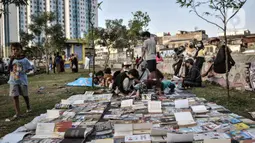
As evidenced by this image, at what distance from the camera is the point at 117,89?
23.0 ft

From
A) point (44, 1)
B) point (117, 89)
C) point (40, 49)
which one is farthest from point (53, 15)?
→ point (44, 1)

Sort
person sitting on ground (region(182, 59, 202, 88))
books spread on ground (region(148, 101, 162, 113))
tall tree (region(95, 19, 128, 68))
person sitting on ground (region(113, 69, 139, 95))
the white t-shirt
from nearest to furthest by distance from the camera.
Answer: books spread on ground (region(148, 101, 162, 113)), person sitting on ground (region(113, 69, 139, 95)), the white t-shirt, person sitting on ground (region(182, 59, 202, 88)), tall tree (region(95, 19, 128, 68))

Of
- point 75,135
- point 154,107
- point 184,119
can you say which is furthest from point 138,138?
point 154,107

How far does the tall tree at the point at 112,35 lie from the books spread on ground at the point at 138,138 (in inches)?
822

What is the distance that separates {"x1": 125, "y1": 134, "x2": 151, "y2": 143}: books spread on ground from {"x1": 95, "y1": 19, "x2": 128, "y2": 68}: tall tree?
822 inches

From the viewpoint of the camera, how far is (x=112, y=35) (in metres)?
27.0

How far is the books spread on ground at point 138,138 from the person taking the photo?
3.10 m

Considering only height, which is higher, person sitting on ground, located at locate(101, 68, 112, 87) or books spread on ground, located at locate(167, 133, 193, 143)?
person sitting on ground, located at locate(101, 68, 112, 87)

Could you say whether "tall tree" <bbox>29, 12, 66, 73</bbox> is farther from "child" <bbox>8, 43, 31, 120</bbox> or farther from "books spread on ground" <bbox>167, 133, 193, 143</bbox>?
"books spread on ground" <bbox>167, 133, 193, 143</bbox>

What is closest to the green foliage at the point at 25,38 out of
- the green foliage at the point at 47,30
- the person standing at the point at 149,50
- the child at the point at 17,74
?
the green foliage at the point at 47,30

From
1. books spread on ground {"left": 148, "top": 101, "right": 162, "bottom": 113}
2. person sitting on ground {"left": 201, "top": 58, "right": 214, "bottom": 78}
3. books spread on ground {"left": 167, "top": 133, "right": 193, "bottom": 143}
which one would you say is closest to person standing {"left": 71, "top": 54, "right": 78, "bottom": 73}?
person sitting on ground {"left": 201, "top": 58, "right": 214, "bottom": 78}

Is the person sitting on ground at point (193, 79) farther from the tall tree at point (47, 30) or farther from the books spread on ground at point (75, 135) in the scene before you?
the tall tree at point (47, 30)

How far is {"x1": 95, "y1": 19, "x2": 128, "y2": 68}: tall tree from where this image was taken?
26208 mm

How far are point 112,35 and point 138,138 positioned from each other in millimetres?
24175
